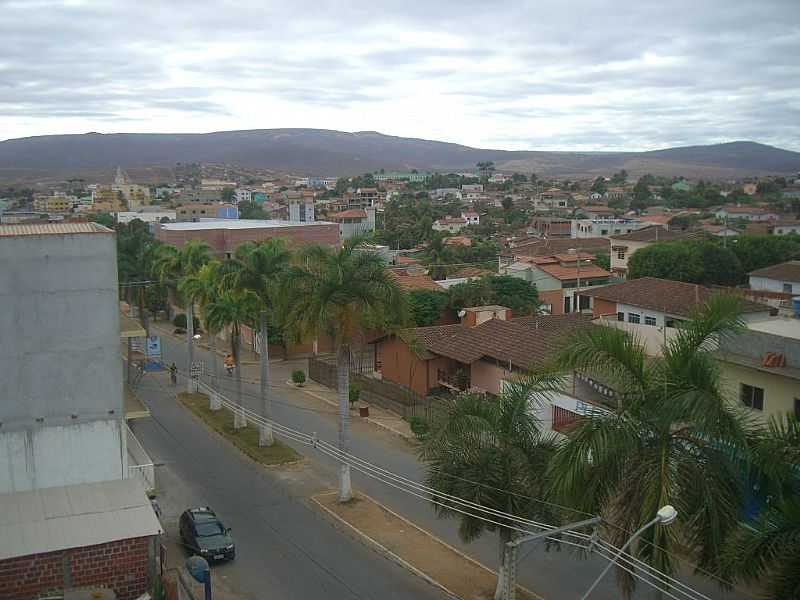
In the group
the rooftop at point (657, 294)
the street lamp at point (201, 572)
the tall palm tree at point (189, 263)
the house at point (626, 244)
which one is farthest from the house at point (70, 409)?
the house at point (626, 244)

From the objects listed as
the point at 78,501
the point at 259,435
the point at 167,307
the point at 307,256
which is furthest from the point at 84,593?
the point at 167,307

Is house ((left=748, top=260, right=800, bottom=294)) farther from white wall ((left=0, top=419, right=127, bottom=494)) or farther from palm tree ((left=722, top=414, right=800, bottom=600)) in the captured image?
white wall ((left=0, top=419, right=127, bottom=494))

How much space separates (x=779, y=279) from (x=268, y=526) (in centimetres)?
3667

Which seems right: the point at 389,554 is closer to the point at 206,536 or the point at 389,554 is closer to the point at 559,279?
the point at 206,536

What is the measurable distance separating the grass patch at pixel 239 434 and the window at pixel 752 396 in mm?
13124

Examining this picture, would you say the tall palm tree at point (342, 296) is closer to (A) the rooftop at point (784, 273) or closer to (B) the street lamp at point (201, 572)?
(B) the street lamp at point (201, 572)

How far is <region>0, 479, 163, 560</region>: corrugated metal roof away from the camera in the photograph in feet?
45.2

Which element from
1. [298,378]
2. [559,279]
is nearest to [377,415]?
[298,378]

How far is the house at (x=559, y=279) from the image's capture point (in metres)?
50.8

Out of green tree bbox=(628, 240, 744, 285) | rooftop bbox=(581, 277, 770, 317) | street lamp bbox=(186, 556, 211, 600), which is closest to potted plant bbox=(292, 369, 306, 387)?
rooftop bbox=(581, 277, 770, 317)

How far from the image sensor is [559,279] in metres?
51.3

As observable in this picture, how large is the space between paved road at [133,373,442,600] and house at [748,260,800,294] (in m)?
33.1

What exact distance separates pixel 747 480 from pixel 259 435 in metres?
19.5

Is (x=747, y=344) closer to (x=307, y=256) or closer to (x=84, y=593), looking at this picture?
(x=307, y=256)
